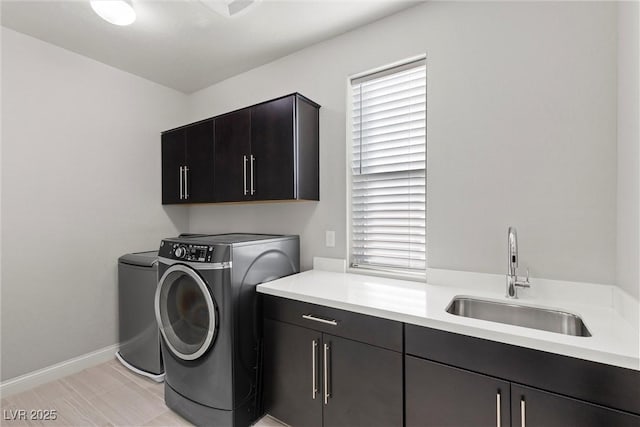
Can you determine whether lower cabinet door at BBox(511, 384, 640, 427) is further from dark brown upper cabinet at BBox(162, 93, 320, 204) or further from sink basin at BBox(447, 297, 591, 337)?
dark brown upper cabinet at BBox(162, 93, 320, 204)

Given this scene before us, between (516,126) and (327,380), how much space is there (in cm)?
169

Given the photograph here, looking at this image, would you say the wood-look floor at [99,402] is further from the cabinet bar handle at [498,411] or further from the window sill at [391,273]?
the cabinet bar handle at [498,411]

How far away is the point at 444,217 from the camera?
1.82 meters

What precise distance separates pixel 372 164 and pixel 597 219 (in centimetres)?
125

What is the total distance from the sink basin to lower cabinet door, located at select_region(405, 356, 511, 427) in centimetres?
33

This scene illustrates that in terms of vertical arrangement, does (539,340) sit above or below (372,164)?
below

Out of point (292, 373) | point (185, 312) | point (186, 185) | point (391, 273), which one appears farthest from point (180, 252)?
point (391, 273)

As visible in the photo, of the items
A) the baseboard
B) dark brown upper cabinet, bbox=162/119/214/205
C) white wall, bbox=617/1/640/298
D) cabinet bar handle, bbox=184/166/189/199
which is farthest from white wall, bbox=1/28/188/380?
white wall, bbox=617/1/640/298

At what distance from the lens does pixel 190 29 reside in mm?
2127

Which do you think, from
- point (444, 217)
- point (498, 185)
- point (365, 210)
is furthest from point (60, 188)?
point (498, 185)

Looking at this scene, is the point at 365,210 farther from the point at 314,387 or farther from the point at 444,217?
the point at 314,387

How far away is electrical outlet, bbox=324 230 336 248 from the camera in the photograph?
226 cm

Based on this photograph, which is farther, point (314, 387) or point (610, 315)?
point (314, 387)

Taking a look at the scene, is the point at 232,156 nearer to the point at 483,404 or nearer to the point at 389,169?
the point at 389,169
